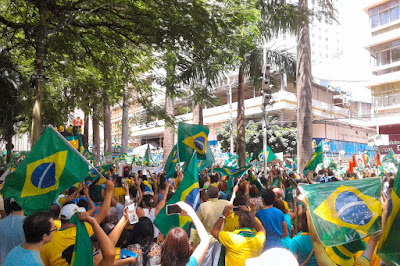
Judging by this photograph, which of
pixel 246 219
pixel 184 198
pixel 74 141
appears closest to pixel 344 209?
pixel 246 219

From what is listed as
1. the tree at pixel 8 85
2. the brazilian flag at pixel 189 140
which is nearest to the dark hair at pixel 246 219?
the brazilian flag at pixel 189 140

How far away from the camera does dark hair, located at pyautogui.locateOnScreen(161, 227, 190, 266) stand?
9.61 ft

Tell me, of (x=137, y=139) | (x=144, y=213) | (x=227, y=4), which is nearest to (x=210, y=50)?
(x=227, y=4)

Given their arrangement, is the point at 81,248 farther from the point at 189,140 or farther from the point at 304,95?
the point at 304,95

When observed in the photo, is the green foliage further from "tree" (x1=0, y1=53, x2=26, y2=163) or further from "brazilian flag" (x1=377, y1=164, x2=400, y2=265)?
"brazilian flag" (x1=377, y1=164, x2=400, y2=265)

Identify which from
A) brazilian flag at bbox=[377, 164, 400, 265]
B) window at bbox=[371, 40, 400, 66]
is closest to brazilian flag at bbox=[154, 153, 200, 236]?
brazilian flag at bbox=[377, 164, 400, 265]

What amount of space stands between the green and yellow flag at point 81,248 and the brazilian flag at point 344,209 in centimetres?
216

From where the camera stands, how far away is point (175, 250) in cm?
296

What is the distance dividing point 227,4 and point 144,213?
554cm

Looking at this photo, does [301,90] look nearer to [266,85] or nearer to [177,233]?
[266,85]

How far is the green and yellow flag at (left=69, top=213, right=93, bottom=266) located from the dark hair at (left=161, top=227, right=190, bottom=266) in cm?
78

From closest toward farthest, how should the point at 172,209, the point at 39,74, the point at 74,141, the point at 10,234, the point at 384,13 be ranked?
the point at 172,209 < the point at 10,234 < the point at 39,74 < the point at 74,141 < the point at 384,13

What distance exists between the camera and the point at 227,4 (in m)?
9.12

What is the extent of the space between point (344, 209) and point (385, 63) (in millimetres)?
37970
